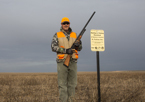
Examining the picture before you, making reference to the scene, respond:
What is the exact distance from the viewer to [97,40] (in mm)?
5656

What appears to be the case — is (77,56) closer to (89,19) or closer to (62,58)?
(62,58)

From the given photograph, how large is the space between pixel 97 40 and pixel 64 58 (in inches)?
46.0

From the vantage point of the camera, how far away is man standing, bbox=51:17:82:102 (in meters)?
5.70

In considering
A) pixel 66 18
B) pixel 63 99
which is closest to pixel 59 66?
pixel 63 99

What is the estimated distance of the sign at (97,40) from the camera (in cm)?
560

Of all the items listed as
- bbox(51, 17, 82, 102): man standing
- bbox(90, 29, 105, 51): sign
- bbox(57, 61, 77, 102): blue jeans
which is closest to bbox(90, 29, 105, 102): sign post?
bbox(90, 29, 105, 51): sign

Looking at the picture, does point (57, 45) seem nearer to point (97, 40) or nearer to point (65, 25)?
point (65, 25)

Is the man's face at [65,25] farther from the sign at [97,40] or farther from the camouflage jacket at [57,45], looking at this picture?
the sign at [97,40]

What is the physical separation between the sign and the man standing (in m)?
0.49

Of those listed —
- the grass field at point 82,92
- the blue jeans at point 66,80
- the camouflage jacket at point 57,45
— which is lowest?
the grass field at point 82,92

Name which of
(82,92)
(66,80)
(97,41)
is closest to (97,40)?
(97,41)

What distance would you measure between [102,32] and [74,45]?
0.97m

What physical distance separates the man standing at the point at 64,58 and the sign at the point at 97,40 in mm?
491

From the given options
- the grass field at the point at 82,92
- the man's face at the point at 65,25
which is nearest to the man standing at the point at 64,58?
the man's face at the point at 65,25
